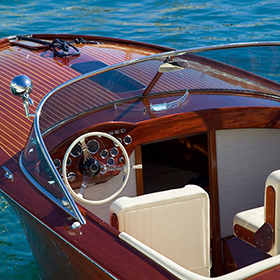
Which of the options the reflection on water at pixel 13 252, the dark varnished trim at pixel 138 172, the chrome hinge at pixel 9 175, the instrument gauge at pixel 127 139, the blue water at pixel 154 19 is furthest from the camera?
the blue water at pixel 154 19

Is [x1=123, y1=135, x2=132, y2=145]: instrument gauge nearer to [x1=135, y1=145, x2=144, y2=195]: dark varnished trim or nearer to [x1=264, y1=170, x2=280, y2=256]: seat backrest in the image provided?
[x1=135, y1=145, x2=144, y2=195]: dark varnished trim

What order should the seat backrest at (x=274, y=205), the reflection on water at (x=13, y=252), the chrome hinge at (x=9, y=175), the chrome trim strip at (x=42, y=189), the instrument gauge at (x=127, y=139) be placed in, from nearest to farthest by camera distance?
the chrome trim strip at (x=42, y=189) < the seat backrest at (x=274, y=205) < the chrome hinge at (x=9, y=175) < the instrument gauge at (x=127, y=139) < the reflection on water at (x=13, y=252)

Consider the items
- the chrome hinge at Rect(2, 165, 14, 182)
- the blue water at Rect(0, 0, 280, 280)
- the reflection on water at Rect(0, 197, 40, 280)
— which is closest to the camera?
the chrome hinge at Rect(2, 165, 14, 182)

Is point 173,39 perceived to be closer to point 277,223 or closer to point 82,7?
point 82,7

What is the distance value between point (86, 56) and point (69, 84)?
3.43ft

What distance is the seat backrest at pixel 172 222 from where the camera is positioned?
2.03 meters

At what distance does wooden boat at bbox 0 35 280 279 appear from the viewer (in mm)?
2082

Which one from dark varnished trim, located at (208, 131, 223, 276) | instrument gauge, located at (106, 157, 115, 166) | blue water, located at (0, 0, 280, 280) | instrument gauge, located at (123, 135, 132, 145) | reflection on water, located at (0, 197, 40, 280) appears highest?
blue water, located at (0, 0, 280, 280)

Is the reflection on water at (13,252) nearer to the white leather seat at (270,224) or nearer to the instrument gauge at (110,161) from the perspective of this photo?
the instrument gauge at (110,161)

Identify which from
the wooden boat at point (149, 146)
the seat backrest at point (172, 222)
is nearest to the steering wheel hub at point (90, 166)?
the wooden boat at point (149, 146)

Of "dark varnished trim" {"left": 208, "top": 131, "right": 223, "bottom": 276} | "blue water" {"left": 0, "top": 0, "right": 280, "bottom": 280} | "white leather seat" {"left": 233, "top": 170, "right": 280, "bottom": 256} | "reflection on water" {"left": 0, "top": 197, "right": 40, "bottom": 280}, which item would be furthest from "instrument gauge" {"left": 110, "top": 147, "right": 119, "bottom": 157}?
"blue water" {"left": 0, "top": 0, "right": 280, "bottom": 280}

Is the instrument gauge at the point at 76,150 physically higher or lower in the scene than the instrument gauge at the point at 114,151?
higher

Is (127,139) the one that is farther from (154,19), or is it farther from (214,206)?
(154,19)

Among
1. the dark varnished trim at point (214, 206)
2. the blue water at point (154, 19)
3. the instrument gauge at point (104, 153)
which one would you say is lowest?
the dark varnished trim at point (214, 206)
